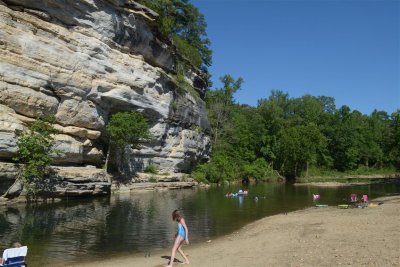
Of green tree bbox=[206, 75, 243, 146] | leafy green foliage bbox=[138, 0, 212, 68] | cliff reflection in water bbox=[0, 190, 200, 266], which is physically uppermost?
leafy green foliage bbox=[138, 0, 212, 68]

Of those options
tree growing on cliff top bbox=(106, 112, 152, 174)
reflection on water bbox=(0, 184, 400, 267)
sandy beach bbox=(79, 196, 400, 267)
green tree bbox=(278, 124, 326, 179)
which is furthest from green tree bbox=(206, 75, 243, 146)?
sandy beach bbox=(79, 196, 400, 267)

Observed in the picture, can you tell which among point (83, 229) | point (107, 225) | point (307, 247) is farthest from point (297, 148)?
point (307, 247)

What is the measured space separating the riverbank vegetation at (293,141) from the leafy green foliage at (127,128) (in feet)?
51.2

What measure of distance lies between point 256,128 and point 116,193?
45.2 m

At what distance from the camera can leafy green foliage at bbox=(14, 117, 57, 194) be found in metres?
28.6

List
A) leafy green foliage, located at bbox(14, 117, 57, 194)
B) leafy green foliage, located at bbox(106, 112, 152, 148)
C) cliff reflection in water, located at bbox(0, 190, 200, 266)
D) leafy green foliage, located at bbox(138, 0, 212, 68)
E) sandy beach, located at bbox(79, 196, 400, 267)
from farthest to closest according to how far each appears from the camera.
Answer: leafy green foliage, located at bbox(138, 0, 212, 68)
leafy green foliage, located at bbox(106, 112, 152, 148)
leafy green foliage, located at bbox(14, 117, 57, 194)
cliff reflection in water, located at bbox(0, 190, 200, 266)
sandy beach, located at bbox(79, 196, 400, 267)

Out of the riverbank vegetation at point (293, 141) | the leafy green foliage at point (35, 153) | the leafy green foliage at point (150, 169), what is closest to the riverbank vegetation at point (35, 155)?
the leafy green foliage at point (35, 153)

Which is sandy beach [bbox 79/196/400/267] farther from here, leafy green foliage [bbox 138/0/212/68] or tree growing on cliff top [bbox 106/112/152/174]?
leafy green foliage [bbox 138/0/212/68]

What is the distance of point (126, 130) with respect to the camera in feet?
132

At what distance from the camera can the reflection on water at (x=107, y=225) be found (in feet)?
51.3

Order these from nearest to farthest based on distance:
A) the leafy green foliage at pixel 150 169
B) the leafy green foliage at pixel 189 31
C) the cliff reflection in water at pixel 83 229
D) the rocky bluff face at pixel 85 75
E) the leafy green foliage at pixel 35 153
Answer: the cliff reflection in water at pixel 83 229 < the leafy green foliage at pixel 35 153 < the rocky bluff face at pixel 85 75 < the leafy green foliage at pixel 150 169 < the leafy green foliage at pixel 189 31

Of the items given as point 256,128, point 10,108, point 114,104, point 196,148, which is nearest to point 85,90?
point 114,104

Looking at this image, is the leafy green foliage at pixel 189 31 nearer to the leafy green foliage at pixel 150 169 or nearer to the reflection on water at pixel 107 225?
the leafy green foliage at pixel 150 169

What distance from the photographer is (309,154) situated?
72.1 m
